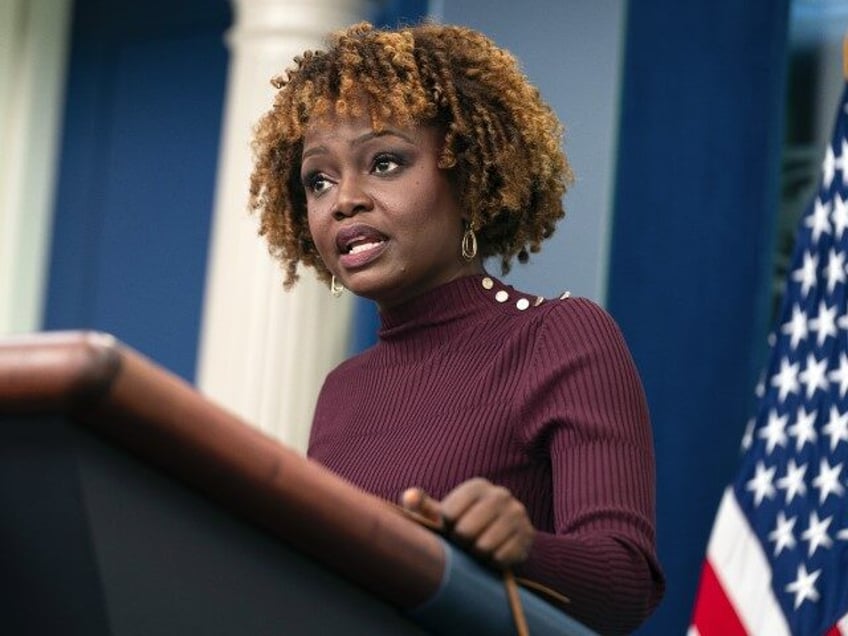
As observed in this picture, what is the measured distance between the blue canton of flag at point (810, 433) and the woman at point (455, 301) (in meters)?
1.18

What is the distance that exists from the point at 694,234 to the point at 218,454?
107 inches

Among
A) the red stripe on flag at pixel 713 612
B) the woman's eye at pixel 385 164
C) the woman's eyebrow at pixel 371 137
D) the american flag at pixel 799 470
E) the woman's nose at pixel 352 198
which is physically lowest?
the red stripe on flag at pixel 713 612

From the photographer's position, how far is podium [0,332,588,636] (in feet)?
3.00

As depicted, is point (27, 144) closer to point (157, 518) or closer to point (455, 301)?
point (455, 301)

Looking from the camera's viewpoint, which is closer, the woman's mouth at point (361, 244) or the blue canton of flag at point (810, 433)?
the woman's mouth at point (361, 244)

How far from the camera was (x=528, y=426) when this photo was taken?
1.53 meters

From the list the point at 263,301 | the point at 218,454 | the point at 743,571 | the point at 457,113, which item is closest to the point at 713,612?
the point at 743,571

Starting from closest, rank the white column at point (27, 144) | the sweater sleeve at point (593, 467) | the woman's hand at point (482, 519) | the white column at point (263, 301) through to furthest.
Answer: the woman's hand at point (482, 519)
the sweater sleeve at point (593, 467)
the white column at point (263, 301)
the white column at point (27, 144)

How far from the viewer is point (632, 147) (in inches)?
138

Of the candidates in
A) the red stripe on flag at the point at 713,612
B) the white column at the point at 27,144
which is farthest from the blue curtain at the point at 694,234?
the white column at the point at 27,144

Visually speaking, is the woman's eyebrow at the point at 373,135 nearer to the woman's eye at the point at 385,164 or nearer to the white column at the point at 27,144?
the woman's eye at the point at 385,164

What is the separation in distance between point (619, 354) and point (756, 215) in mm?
2147

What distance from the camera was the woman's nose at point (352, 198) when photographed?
5.68 feet

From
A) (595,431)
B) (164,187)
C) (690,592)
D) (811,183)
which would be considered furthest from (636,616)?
(164,187)
